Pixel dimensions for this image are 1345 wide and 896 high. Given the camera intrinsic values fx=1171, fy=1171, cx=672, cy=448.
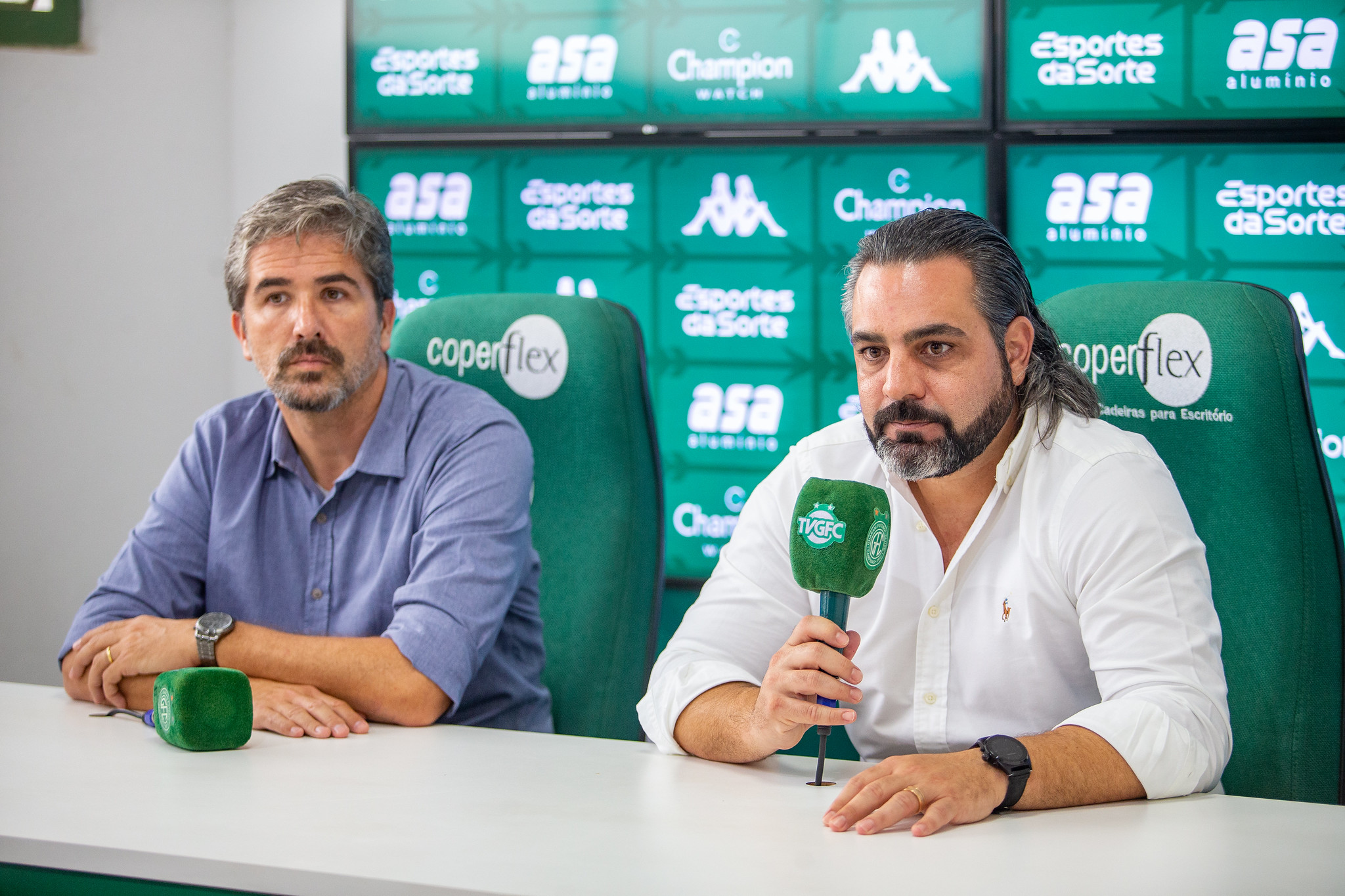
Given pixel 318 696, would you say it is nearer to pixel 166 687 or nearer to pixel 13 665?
pixel 166 687

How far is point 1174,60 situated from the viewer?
2.18 m

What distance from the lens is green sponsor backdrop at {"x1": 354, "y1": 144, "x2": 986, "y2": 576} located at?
2336 mm

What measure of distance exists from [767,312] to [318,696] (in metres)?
1.31

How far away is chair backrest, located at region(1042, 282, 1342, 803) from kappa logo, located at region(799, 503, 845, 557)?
63 cm

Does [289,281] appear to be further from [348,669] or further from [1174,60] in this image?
[1174,60]

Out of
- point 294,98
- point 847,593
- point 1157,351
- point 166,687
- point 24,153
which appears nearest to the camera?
point 847,593

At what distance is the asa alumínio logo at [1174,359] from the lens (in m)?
1.44

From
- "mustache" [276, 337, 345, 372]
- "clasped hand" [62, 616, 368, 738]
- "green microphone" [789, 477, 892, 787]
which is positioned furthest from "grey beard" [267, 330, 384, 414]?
"green microphone" [789, 477, 892, 787]

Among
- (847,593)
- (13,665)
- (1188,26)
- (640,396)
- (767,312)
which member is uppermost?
(1188,26)

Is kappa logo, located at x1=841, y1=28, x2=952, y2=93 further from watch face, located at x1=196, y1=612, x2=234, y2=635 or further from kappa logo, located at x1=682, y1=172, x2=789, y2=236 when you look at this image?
watch face, located at x1=196, y1=612, x2=234, y2=635

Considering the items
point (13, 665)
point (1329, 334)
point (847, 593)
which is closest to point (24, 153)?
point (13, 665)

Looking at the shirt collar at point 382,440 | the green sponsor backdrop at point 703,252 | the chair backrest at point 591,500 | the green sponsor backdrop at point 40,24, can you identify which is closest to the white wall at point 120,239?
the green sponsor backdrop at point 40,24

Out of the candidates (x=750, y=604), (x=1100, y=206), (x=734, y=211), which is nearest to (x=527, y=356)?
(x=750, y=604)

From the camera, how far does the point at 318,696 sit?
4.44ft
